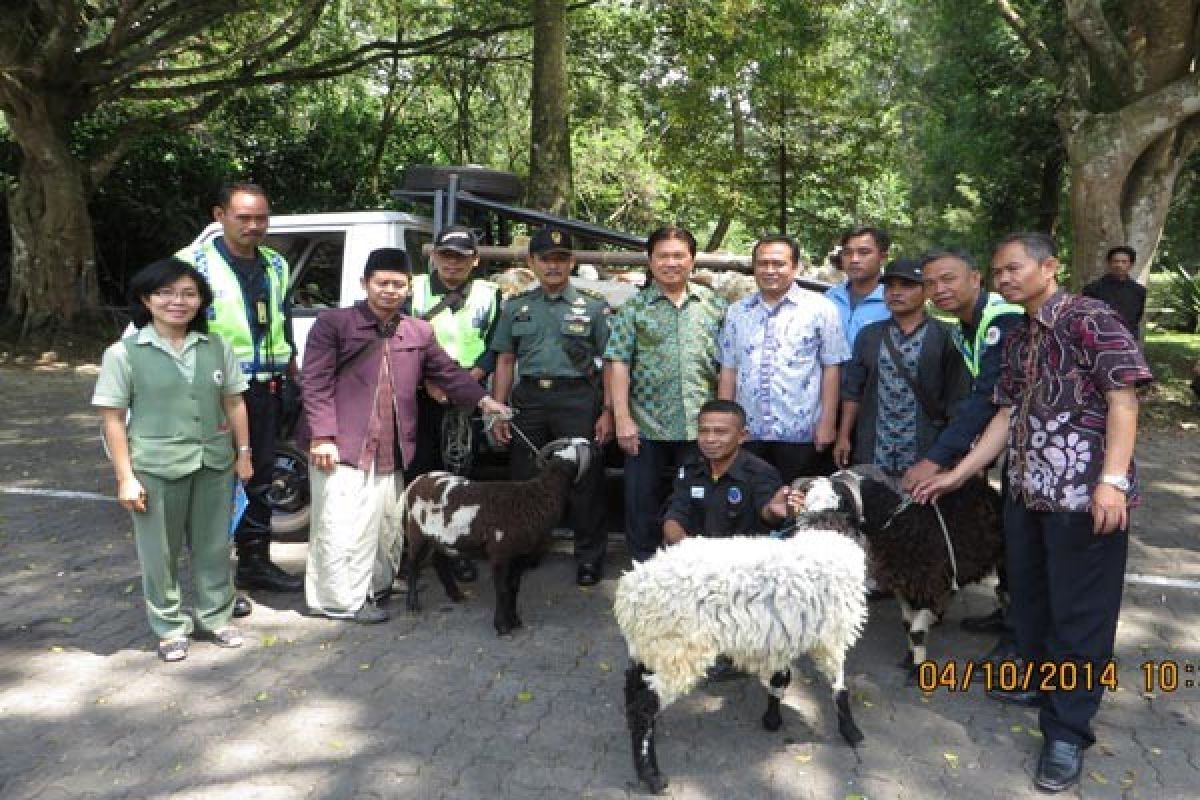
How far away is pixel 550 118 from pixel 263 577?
22.9 ft

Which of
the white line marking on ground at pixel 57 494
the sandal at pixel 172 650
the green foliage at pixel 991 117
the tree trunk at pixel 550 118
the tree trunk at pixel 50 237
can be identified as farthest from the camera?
the green foliage at pixel 991 117

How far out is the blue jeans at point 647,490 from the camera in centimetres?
485

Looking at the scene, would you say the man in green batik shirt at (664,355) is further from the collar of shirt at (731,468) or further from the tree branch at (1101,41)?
the tree branch at (1101,41)

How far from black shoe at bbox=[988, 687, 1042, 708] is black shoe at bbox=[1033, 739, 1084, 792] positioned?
1.77 ft

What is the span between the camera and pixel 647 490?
193 inches

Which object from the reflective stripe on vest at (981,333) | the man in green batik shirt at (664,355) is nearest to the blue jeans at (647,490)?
the man in green batik shirt at (664,355)

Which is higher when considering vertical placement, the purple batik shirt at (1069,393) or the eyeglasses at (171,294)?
the eyeglasses at (171,294)

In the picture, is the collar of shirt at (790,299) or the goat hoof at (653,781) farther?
the collar of shirt at (790,299)

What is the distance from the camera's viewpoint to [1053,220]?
55.8ft

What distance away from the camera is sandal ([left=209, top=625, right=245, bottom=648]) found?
433 centimetres

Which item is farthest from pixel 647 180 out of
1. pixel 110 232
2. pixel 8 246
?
pixel 8 246

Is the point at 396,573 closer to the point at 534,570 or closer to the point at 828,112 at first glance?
the point at 534,570

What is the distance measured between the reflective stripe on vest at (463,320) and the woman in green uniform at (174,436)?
1266 mm

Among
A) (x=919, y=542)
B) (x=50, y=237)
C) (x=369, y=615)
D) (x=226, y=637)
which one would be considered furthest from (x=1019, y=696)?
(x=50, y=237)
